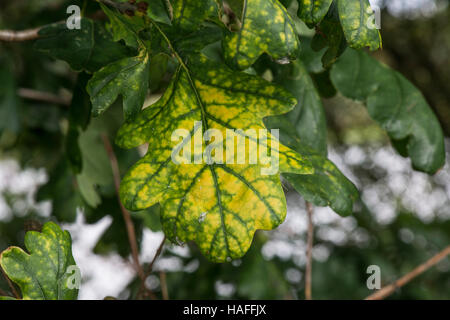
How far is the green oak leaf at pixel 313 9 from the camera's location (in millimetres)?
522

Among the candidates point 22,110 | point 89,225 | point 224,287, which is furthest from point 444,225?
point 22,110

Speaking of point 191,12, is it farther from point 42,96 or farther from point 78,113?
point 42,96

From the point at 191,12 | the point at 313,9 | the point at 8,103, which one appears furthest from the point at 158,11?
the point at 8,103

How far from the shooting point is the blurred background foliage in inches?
44.9

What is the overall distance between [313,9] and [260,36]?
0.07 m

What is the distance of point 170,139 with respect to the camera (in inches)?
22.6

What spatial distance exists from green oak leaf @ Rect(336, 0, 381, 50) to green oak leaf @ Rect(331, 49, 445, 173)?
31cm

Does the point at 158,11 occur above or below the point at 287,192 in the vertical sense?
above

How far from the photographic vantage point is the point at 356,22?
20.2 inches

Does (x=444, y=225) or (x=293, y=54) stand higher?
(x=293, y=54)

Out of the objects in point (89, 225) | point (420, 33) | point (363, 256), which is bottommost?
point (363, 256)

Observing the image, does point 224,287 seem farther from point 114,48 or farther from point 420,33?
point 420,33

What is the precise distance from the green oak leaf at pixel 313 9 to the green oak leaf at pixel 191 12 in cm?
10

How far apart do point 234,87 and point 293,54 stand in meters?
0.11
